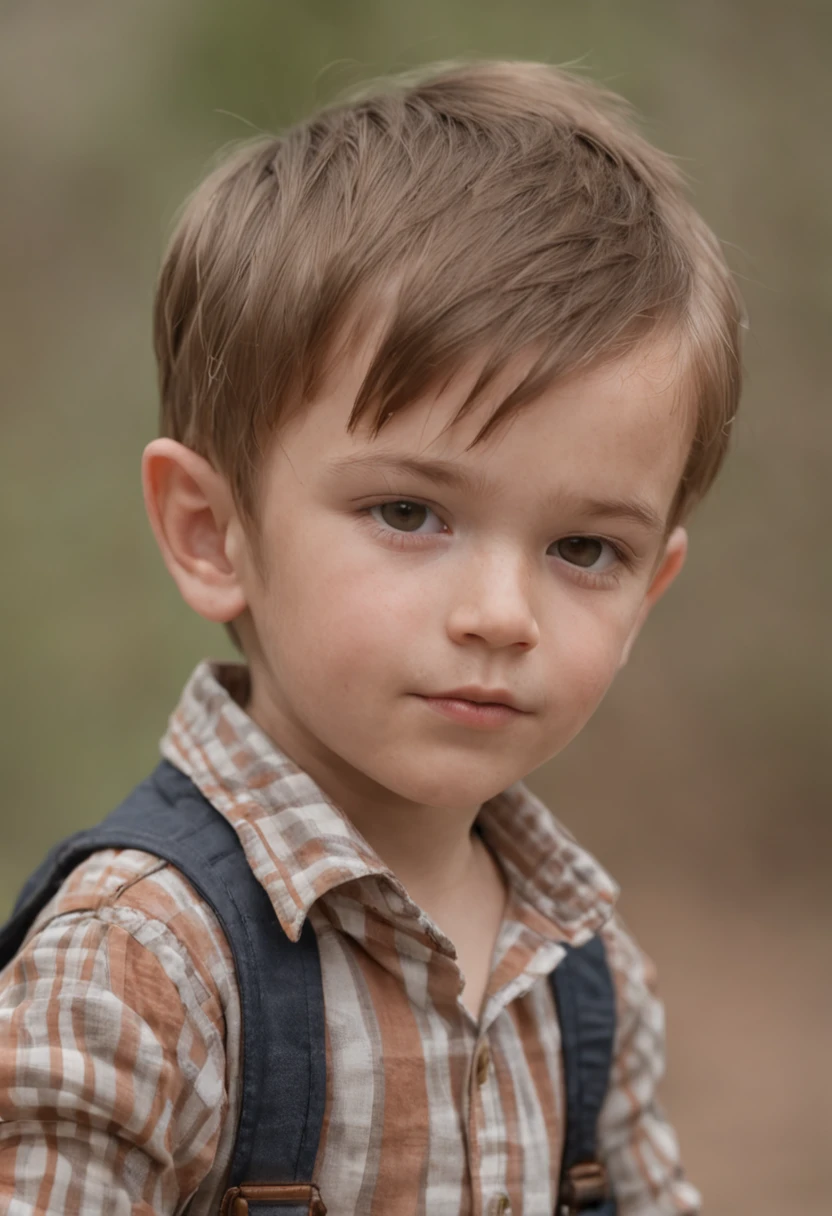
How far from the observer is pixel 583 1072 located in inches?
56.6

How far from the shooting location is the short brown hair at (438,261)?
1.17 m

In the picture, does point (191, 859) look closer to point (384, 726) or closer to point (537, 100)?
point (384, 726)

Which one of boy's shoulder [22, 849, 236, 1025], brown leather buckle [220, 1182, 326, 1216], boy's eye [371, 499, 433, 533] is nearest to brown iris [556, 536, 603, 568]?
boy's eye [371, 499, 433, 533]

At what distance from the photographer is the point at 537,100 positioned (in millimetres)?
1375

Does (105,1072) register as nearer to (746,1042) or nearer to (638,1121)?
(638,1121)

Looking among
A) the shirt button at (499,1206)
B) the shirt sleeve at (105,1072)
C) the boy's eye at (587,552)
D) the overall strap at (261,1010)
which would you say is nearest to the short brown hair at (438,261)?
the boy's eye at (587,552)

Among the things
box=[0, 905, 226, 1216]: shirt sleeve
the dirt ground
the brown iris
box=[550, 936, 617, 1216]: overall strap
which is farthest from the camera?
the dirt ground

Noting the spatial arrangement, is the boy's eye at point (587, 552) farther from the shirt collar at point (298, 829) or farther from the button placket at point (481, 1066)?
the button placket at point (481, 1066)

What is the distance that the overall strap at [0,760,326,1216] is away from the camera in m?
1.15

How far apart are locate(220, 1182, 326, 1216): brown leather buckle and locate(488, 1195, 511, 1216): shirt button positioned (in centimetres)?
19

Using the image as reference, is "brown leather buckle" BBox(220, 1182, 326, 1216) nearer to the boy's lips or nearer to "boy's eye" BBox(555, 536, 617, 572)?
the boy's lips

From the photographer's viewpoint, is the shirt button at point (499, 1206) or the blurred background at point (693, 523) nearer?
the shirt button at point (499, 1206)

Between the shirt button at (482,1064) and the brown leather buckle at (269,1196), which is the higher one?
the shirt button at (482,1064)

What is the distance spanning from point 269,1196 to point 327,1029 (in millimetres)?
133
